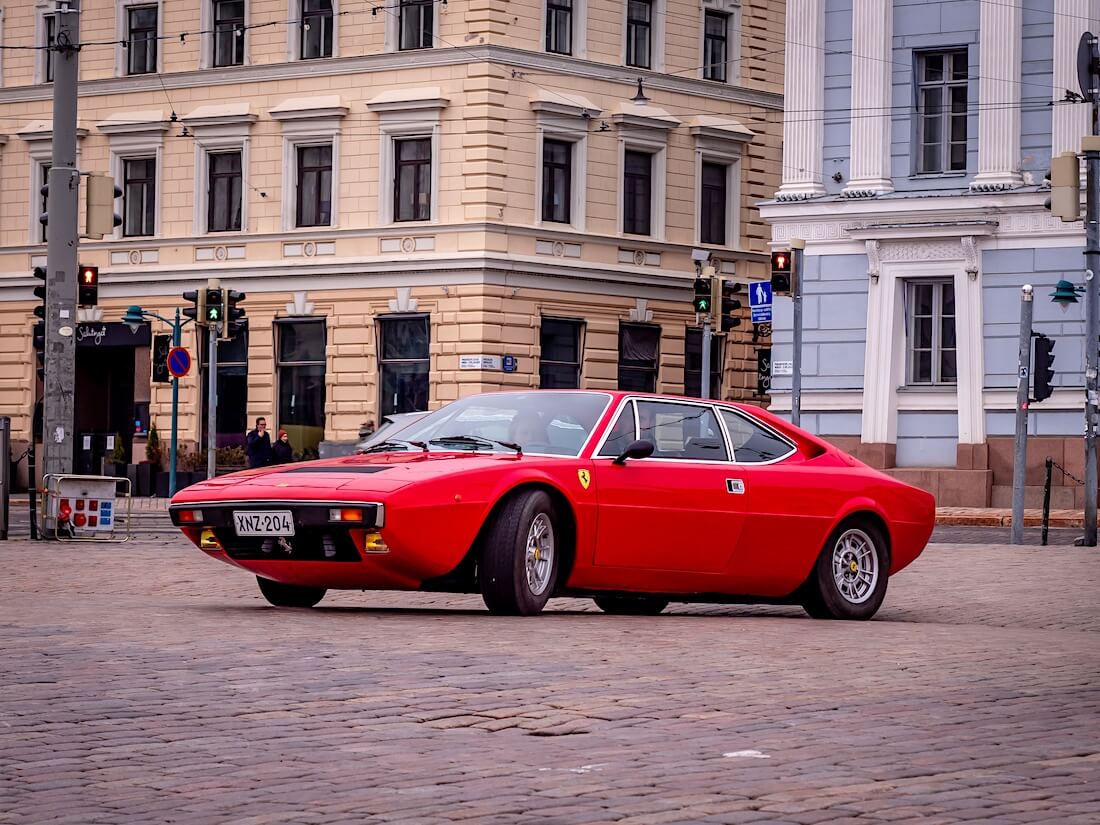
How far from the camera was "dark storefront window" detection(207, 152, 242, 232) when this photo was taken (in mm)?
46500

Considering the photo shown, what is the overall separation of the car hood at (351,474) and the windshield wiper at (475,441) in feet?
0.38

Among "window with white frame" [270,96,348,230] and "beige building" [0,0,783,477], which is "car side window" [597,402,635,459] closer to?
"beige building" [0,0,783,477]

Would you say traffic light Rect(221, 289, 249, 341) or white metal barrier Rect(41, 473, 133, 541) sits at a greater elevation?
traffic light Rect(221, 289, 249, 341)

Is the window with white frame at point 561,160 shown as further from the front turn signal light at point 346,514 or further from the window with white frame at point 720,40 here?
the front turn signal light at point 346,514

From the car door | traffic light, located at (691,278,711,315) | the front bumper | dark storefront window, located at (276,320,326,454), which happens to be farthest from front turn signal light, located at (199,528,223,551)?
dark storefront window, located at (276,320,326,454)

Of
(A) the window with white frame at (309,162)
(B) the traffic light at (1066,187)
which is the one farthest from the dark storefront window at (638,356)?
(B) the traffic light at (1066,187)

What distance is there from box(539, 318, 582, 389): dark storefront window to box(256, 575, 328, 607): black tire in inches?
1206

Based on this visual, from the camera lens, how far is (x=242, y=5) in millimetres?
46562

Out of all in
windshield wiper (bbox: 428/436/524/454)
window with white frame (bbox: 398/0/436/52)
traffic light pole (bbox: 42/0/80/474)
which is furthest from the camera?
window with white frame (bbox: 398/0/436/52)

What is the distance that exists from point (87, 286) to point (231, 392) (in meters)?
19.0

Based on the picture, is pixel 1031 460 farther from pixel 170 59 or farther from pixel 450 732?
pixel 450 732

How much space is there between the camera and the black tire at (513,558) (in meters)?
12.0

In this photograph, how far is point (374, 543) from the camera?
11.7m

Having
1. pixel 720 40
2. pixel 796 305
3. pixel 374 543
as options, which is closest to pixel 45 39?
pixel 720 40
